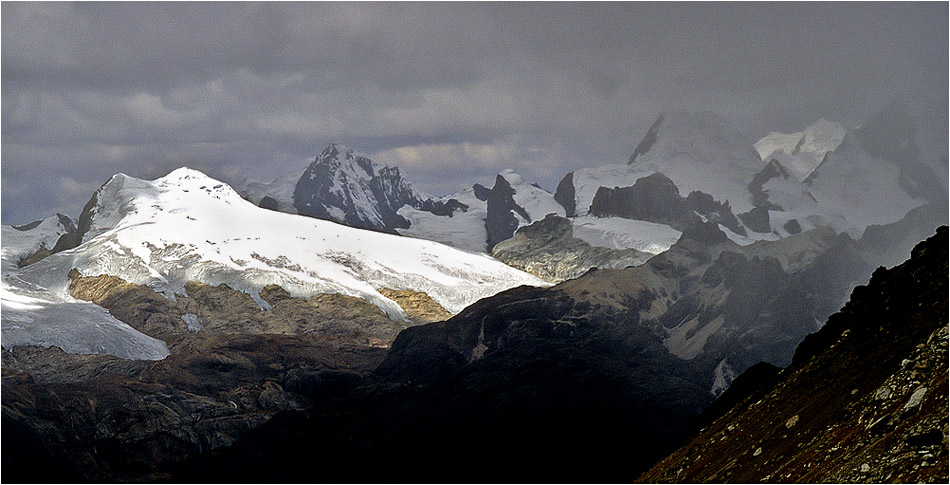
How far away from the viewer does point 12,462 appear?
13612 centimetres

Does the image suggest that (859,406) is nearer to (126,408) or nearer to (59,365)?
(126,408)

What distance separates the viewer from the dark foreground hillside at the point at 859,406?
35344 mm

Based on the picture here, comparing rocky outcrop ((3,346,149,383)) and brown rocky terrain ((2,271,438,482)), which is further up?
Answer: rocky outcrop ((3,346,149,383))

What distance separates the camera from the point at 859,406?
43.3m

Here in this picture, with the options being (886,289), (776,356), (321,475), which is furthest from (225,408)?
(886,289)

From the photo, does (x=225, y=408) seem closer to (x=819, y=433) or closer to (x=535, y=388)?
(x=535, y=388)

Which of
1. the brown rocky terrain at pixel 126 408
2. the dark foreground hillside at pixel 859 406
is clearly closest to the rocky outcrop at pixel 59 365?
the brown rocky terrain at pixel 126 408

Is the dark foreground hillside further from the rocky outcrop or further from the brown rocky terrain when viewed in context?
the rocky outcrop

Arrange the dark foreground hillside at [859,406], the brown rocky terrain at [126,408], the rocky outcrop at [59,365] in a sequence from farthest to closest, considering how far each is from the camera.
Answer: the rocky outcrop at [59,365] → the brown rocky terrain at [126,408] → the dark foreground hillside at [859,406]

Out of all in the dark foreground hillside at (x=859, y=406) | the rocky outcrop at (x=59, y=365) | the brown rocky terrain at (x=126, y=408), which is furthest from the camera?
the rocky outcrop at (x=59, y=365)

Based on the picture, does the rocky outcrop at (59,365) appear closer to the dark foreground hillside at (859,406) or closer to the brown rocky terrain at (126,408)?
the brown rocky terrain at (126,408)

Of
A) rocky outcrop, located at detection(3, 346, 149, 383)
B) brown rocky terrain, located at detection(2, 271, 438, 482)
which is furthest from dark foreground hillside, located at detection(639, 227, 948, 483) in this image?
rocky outcrop, located at detection(3, 346, 149, 383)

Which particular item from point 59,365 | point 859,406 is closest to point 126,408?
point 59,365

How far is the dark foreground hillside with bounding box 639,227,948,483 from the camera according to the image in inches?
1391
